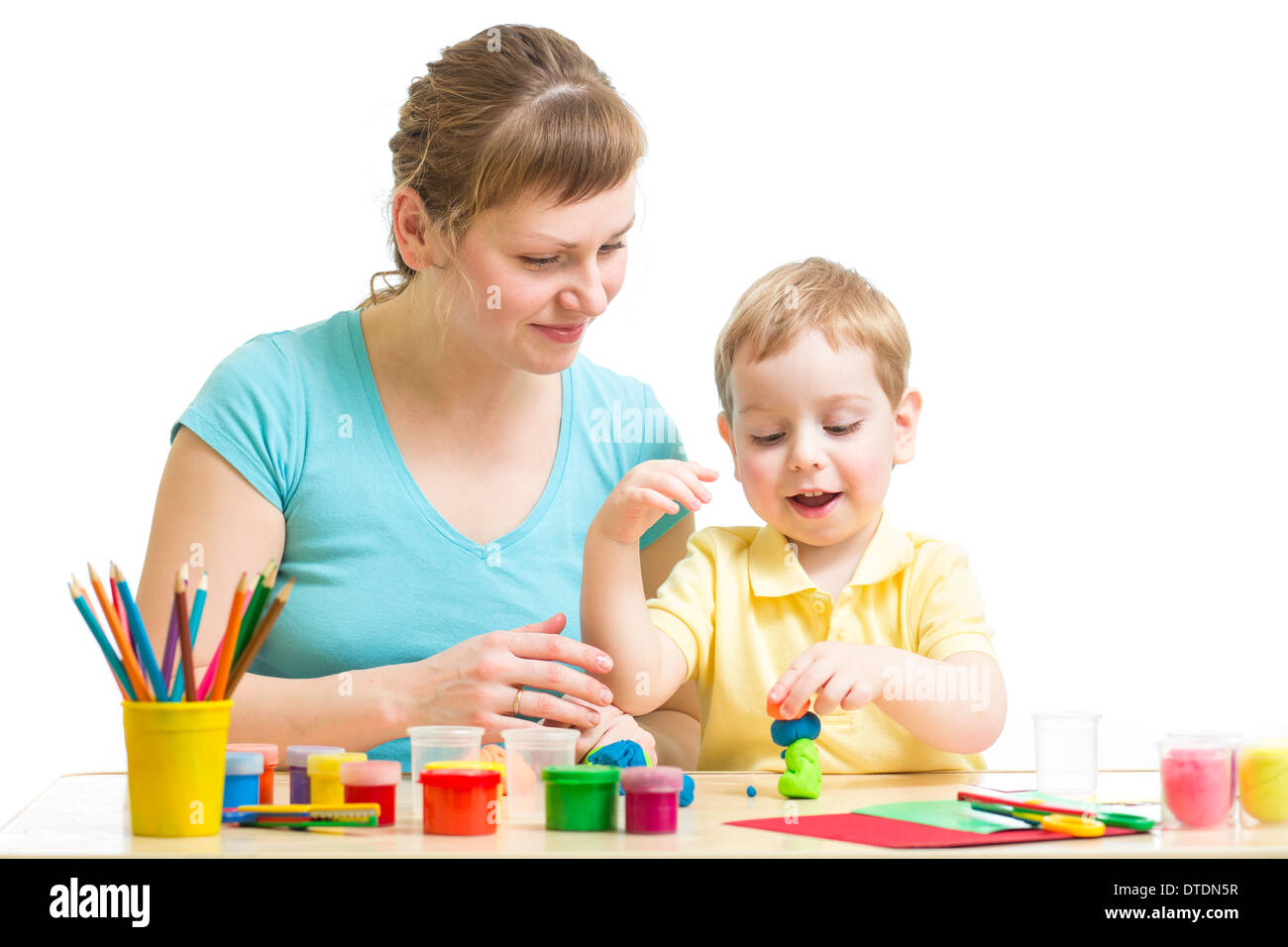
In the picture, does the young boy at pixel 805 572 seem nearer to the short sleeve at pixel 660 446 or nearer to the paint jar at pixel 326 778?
the short sleeve at pixel 660 446

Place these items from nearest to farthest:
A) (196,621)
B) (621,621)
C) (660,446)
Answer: (196,621), (621,621), (660,446)

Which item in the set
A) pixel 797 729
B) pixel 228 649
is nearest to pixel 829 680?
pixel 797 729

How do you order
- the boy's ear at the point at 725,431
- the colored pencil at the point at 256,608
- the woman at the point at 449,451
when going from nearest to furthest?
the colored pencil at the point at 256,608 < the woman at the point at 449,451 < the boy's ear at the point at 725,431

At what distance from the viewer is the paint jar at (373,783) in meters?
0.99

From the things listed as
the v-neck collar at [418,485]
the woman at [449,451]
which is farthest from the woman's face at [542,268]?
the v-neck collar at [418,485]

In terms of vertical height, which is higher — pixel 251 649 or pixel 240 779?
pixel 251 649

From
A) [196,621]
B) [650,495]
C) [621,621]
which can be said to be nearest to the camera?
[196,621]

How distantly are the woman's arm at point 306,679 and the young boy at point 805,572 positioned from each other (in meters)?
0.08

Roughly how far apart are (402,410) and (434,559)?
0.63 feet

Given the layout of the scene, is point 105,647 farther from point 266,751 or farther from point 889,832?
point 889,832

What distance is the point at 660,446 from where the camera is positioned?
172 cm

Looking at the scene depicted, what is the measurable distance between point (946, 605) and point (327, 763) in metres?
0.68
